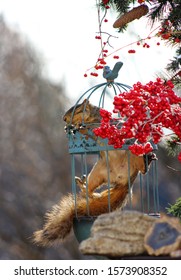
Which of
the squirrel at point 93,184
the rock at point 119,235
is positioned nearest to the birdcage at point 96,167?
the squirrel at point 93,184

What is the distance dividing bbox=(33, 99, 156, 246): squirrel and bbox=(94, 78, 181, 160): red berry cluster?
0.95 feet

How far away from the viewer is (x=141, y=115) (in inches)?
84.5

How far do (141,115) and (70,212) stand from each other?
0.54m

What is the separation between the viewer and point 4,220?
454cm

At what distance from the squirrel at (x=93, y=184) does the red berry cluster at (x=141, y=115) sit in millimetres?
290

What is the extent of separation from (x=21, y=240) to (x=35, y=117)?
853 mm

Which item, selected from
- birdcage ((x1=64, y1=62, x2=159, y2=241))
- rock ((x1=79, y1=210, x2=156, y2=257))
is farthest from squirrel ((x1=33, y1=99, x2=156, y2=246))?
rock ((x1=79, y1=210, x2=156, y2=257))

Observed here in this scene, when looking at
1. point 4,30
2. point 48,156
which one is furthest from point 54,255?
point 4,30

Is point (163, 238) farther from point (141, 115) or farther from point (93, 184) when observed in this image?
point (93, 184)

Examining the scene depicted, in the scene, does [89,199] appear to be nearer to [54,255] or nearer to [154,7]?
[154,7]

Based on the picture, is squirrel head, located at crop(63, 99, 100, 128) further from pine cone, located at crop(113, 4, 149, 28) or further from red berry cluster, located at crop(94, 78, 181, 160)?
pine cone, located at crop(113, 4, 149, 28)

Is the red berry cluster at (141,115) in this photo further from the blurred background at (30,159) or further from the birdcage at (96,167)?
the blurred background at (30,159)

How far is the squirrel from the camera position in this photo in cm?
249

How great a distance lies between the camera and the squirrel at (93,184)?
8.18 ft
